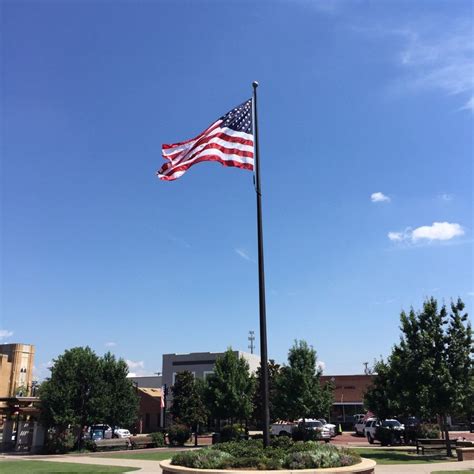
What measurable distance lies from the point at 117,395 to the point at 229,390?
27.9 ft

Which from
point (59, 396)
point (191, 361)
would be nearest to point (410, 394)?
point (59, 396)

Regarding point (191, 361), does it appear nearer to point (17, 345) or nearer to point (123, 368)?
point (123, 368)

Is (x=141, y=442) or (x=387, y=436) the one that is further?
(x=141, y=442)

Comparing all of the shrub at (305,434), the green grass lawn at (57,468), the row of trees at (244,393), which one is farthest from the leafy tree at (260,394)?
the green grass lawn at (57,468)

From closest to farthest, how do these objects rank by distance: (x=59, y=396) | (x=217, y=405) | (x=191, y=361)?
(x=59, y=396)
(x=217, y=405)
(x=191, y=361)

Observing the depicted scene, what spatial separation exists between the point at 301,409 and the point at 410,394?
39.2 feet

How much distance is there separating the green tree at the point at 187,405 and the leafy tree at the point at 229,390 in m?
0.95

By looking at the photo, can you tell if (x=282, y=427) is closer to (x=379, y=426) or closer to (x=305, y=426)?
(x=305, y=426)

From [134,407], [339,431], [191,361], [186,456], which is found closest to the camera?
[186,456]

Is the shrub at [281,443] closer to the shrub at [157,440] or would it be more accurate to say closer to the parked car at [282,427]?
the shrub at [157,440]

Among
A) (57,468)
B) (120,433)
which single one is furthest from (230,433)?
(120,433)

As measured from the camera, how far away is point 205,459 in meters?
11.7

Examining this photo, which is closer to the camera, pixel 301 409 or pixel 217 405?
pixel 301 409

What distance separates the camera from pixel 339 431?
5184 centimetres
